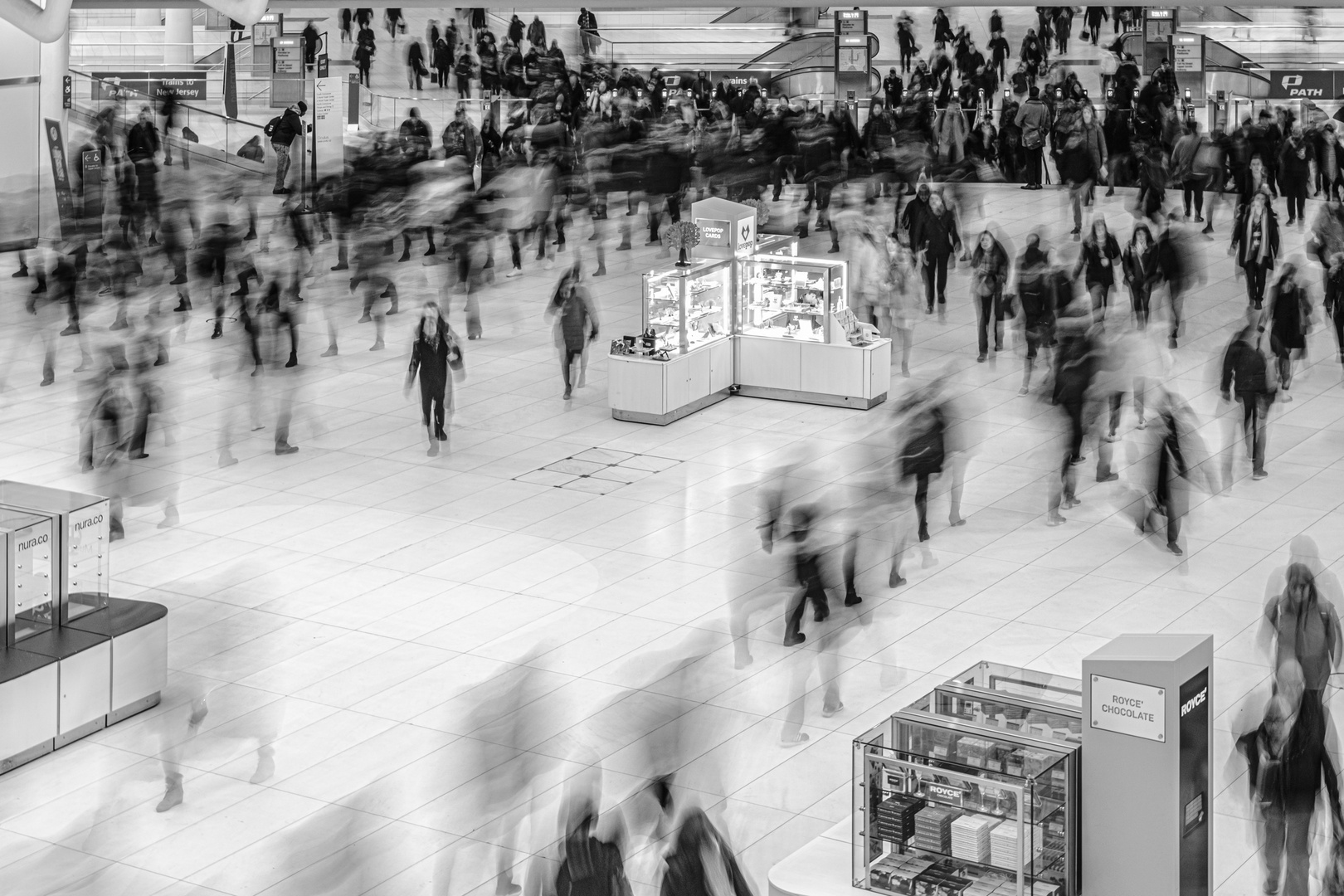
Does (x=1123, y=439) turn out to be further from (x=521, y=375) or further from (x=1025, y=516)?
(x=521, y=375)

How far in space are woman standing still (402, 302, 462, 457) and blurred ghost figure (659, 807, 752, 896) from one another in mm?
8804

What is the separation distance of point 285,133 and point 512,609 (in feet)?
58.8

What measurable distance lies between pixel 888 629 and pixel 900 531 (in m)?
1.73

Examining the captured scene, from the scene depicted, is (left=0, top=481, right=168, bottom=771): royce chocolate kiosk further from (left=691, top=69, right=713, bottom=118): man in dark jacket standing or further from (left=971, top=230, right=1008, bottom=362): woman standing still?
(left=691, top=69, right=713, bottom=118): man in dark jacket standing

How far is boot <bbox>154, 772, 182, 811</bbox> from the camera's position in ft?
32.0

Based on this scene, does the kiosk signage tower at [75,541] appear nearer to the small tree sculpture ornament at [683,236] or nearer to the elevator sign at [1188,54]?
the small tree sculpture ornament at [683,236]

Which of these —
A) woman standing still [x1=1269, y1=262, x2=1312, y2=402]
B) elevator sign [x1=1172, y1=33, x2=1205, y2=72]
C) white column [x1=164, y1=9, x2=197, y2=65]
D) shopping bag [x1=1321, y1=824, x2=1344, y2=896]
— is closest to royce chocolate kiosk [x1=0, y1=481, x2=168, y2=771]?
shopping bag [x1=1321, y1=824, x2=1344, y2=896]

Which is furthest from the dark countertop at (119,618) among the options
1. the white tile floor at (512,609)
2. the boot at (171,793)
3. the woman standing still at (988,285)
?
the woman standing still at (988,285)

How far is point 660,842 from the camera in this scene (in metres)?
9.02

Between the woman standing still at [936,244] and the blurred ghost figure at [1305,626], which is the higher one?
the woman standing still at [936,244]

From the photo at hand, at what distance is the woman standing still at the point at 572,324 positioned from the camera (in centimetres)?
1758

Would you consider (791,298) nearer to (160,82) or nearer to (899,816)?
(899,816)

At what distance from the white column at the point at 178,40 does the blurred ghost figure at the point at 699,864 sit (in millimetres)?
37473

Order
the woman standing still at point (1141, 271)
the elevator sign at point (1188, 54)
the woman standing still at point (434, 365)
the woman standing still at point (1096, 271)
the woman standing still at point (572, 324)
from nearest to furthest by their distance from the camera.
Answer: the woman standing still at point (434, 365) → the woman standing still at point (572, 324) → the woman standing still at point (1096, 271) → the woman standing still at point (1141, 271) → the elevator sign at point (1188, 54)
